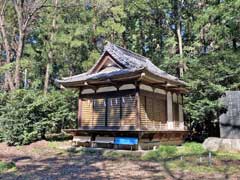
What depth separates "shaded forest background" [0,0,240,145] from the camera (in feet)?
56.3

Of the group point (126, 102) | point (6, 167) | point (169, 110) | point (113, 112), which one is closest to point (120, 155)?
point (113, 112)

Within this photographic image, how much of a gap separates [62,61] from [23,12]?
955 centimetres

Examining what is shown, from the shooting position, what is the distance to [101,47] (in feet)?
87.6

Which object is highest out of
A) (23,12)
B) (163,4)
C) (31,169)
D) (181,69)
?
(163,4)

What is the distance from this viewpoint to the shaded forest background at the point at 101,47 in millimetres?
17172

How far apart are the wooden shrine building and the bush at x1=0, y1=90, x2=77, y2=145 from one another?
7.75ft

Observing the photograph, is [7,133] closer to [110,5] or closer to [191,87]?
[191,87]

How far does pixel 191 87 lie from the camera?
57.9 ft

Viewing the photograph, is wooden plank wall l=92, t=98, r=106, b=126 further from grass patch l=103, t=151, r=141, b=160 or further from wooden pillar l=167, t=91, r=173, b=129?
wooden pillar l=167, t=91, r=173, b=129

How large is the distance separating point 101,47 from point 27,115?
40.1 feet

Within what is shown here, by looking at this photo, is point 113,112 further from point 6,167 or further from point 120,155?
point 6,167

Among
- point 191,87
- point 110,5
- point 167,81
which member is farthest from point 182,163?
point 110,5

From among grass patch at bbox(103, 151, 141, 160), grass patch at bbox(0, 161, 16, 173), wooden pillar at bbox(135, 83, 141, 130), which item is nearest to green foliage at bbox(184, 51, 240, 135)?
Result: wooden pillar at bbox(135, 83, 141, 130)

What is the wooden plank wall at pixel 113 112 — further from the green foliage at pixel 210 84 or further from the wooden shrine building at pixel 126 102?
the green foliage at pixel 210 84
